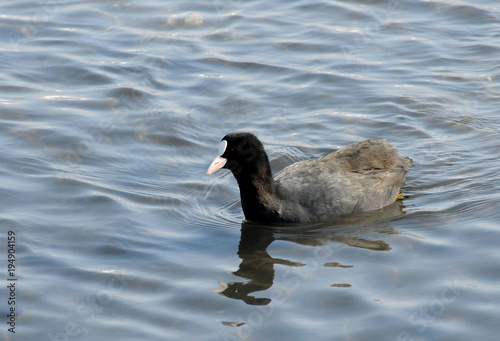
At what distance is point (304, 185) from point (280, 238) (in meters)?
0.69

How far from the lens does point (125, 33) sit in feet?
40.6

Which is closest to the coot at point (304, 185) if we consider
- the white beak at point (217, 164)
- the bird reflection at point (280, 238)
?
the white beak at point (217, 164)

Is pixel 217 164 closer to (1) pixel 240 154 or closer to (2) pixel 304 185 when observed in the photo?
(1) pixel 240 154

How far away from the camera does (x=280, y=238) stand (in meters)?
7.14

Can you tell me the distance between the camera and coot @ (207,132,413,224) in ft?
24.0

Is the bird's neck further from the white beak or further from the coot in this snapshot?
the white beak

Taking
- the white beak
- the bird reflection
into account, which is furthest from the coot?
the bird reflection

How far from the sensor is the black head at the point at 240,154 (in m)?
7.23

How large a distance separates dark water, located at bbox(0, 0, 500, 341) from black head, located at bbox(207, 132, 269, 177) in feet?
1.96

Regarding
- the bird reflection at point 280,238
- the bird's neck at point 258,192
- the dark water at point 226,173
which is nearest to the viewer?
the dark water at point 226,173

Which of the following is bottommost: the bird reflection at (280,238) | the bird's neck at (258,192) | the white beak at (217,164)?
the bird reflection at (280,238)

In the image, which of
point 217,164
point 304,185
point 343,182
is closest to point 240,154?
point 217,164

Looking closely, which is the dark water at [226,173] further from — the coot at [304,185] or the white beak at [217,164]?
the white beak at [217,164]

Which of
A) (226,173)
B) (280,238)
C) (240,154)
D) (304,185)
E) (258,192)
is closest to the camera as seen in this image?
(280,238)
